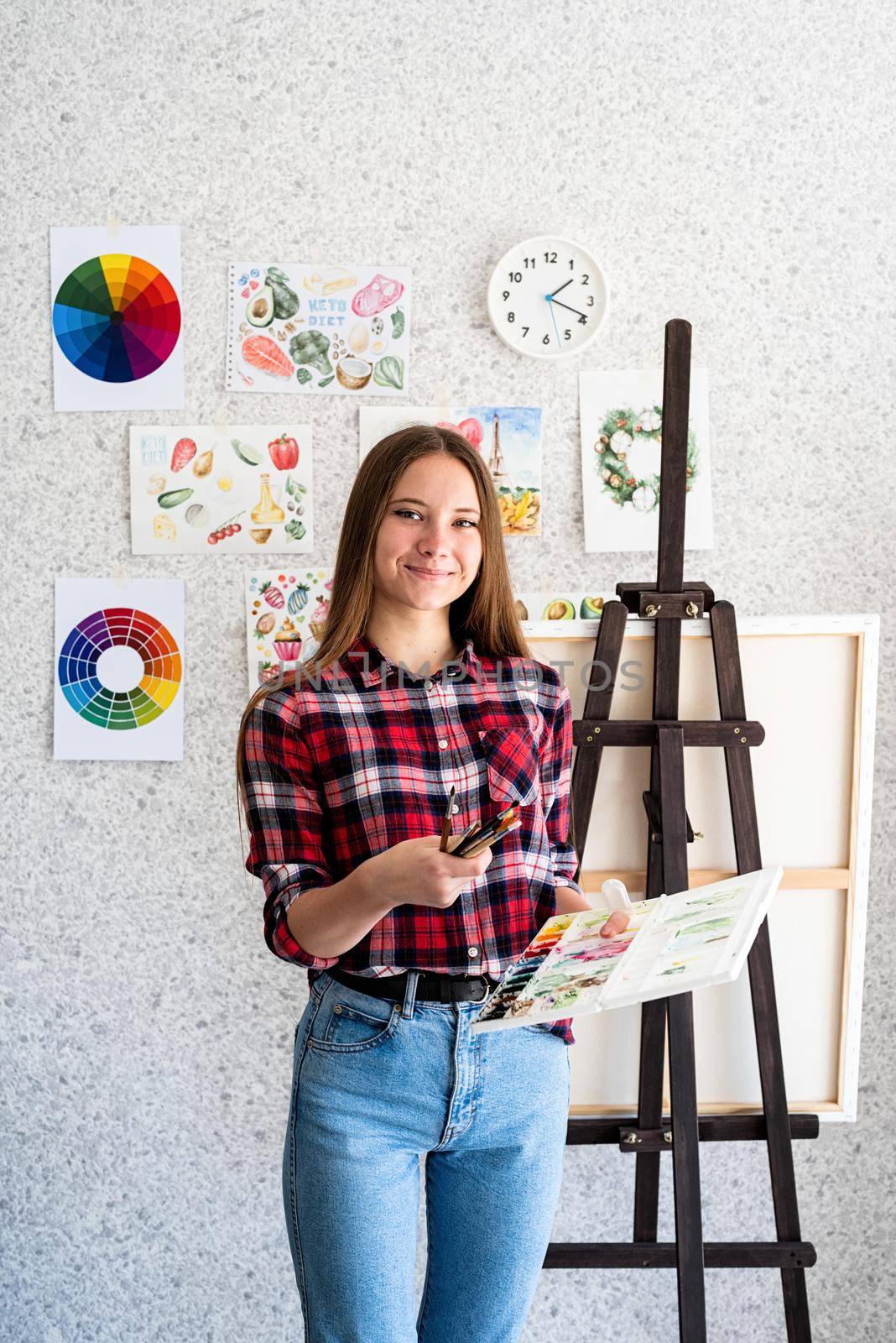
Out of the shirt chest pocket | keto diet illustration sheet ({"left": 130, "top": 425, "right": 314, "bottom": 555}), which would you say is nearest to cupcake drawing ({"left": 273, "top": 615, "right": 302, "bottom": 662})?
keto diet illustration sheet ({"left": 130, "top": 425, "right": 314, "bottom": 555})

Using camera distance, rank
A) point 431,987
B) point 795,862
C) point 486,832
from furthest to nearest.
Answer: point 795,862 → point 431,987 → point 486,832

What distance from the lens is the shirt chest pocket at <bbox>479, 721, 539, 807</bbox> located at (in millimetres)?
1196

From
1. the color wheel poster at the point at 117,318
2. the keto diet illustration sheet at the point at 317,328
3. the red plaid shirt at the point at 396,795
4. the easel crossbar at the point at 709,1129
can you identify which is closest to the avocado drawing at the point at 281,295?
the keto diet illustration sheet at the point at 317,328

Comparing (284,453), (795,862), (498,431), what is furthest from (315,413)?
(795,862)

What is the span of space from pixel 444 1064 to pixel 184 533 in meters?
0.94

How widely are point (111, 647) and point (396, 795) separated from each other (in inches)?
29.3

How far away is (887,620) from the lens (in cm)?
174

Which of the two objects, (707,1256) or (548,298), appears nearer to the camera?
(707,1256)

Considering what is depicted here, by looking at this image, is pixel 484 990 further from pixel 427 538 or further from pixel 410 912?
pixel 427 538

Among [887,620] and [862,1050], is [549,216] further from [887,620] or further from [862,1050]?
[862,1050]

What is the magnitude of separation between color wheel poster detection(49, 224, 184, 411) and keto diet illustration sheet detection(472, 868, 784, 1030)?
3.43 feet

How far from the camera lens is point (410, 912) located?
1124 millimetres

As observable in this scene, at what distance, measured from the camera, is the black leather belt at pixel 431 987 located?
3.63ft

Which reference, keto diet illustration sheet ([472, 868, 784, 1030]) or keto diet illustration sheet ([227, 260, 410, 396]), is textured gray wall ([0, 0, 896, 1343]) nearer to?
keto diet illustration sheet ([227, 260, 410, 396])
